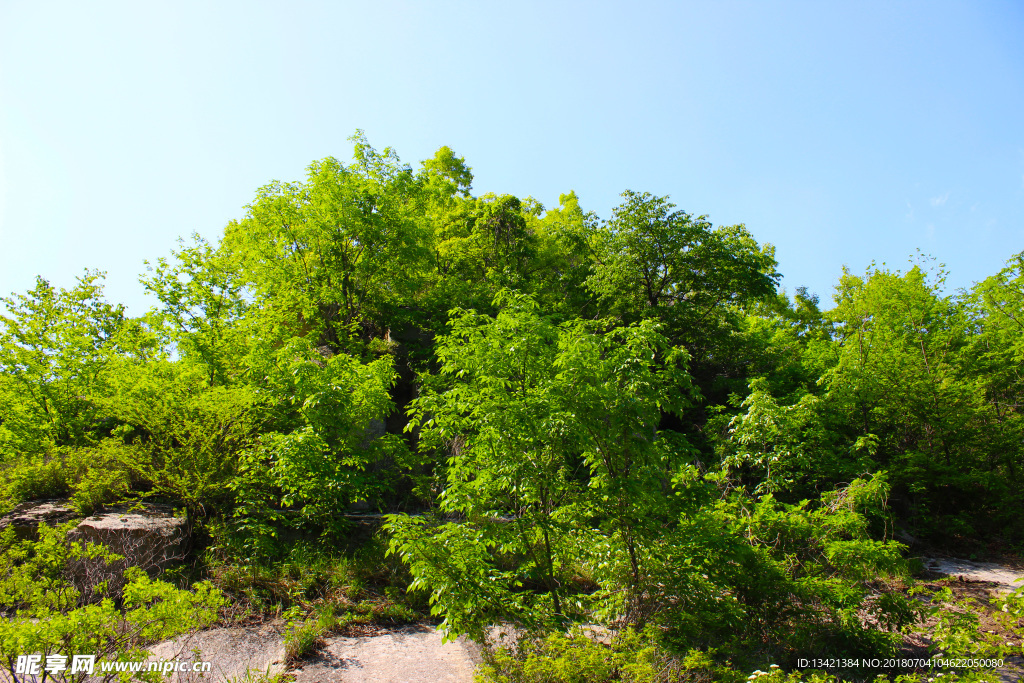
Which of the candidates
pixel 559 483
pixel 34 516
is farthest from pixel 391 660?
pixel 34 516

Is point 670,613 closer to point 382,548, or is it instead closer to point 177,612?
point 177,612

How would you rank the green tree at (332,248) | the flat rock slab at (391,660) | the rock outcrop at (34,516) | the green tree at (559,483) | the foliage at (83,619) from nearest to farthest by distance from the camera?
1. the foliage at (83,619)
2. the green tree at (559,483)
3. the flat rock slab at (391,660)
4. the rock outcrop at (34,516)
5. the green tree at (332,248)

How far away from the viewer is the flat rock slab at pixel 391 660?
608 cm

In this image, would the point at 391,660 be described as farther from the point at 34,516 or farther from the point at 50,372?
the point at 50,372

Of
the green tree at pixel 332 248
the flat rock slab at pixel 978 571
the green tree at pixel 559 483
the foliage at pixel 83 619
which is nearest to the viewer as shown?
the foliage at pixel 83 619

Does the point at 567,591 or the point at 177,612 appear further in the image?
the point at 567,591

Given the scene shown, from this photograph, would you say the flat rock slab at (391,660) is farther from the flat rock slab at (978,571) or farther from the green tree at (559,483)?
the flat rock slab at (978,571)

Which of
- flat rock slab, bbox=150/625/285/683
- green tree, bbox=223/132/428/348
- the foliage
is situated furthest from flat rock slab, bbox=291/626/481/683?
green tree, bbox=223/132/428/348

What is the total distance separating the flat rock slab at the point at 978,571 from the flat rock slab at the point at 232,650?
523 inches

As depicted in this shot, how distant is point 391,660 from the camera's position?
664 cm

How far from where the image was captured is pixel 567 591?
22.1 ft

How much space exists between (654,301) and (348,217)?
10729 mm

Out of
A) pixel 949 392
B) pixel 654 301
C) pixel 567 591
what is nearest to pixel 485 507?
pixel 567 591

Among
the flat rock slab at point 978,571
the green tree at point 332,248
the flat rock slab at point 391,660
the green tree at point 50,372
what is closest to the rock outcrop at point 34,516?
the green tree at point 50,372
